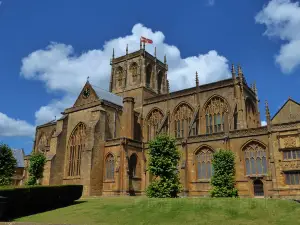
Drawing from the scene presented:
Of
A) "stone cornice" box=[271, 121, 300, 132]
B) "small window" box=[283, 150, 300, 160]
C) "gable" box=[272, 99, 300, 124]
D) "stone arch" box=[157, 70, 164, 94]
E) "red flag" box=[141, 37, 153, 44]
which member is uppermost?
"red flag" box=[141, 37, 153, 44]

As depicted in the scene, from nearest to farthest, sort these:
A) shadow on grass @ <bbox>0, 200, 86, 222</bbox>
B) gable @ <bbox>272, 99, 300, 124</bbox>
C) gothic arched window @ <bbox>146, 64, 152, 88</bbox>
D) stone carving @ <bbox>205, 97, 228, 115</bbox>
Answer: shadow on grass @ <bbox>0, 200, 86, 222</bbox>, gable @ <bbox>272, 99, 300, 124</bbox>, stone carving @ <bbox>205, 97, 228, 115</bbox>, gothic arched window @ <bbox>146, 64, 152, 88</bbox>

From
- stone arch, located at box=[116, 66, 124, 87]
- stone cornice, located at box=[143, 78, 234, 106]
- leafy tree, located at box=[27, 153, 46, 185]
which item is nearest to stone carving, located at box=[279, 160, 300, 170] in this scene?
stone cornice, located at box=[143, 78, 234, 106]

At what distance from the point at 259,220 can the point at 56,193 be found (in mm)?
17755

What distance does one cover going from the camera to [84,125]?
4569 centimetres

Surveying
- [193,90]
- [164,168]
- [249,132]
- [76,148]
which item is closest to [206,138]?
[249,132]

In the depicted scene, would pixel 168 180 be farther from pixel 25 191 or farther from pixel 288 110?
pixel 288 110

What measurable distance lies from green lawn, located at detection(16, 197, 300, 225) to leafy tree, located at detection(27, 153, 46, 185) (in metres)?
21.5

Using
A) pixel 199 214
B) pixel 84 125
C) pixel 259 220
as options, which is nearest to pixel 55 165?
pixel 84 125

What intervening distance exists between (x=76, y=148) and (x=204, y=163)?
67.7 feet

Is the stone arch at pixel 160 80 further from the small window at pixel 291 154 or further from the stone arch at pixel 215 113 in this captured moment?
the small window at pixel 291 154

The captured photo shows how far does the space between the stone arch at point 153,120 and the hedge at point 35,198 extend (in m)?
21.9

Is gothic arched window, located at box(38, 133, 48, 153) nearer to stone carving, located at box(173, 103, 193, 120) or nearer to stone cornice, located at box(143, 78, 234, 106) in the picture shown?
stone cornice, located at box(143, 78, 234, 106)

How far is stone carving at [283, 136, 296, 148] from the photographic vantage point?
30103 millimetres

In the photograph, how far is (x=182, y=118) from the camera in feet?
150
